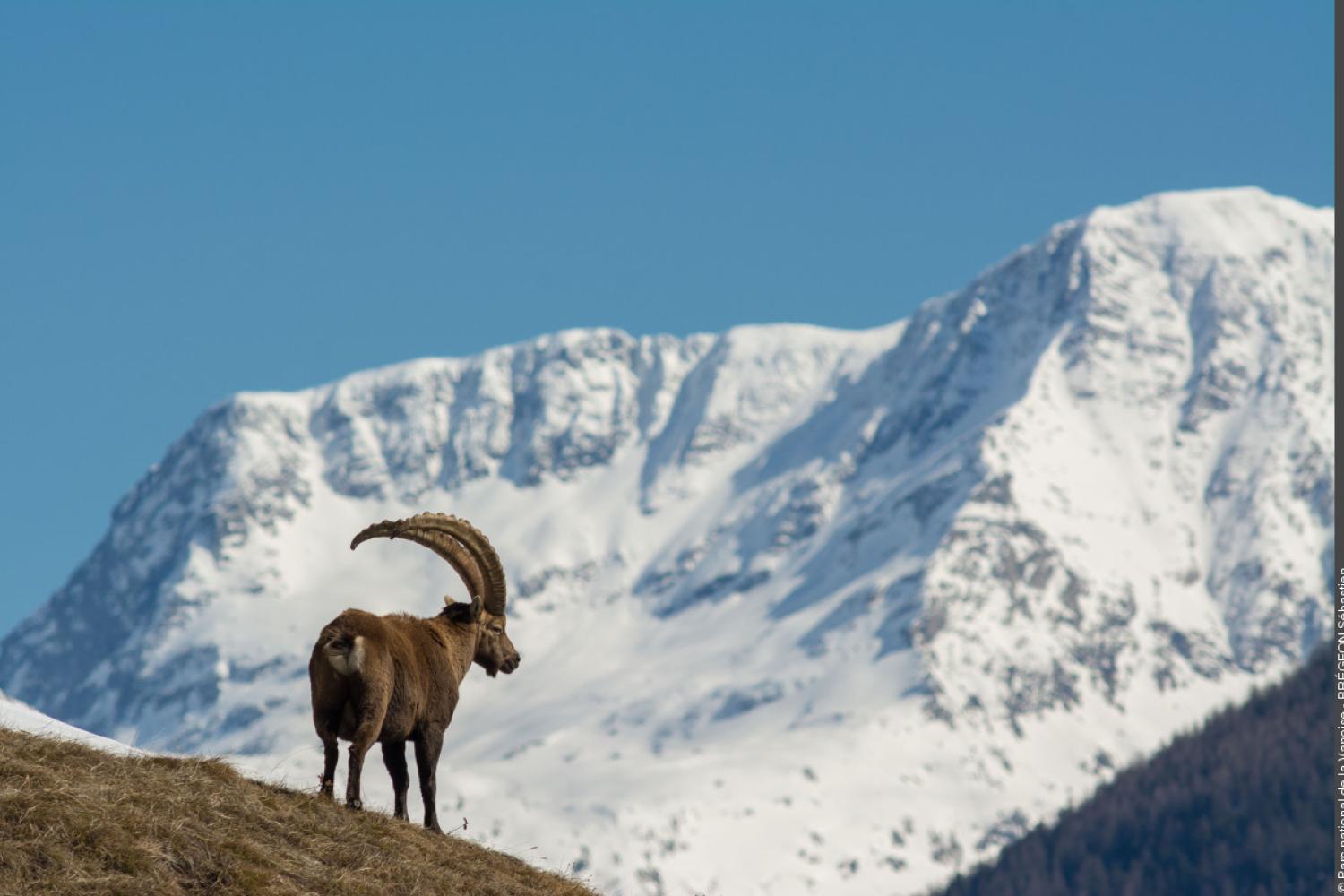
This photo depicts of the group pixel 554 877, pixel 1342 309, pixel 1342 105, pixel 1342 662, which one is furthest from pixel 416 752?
pixel 1342 309

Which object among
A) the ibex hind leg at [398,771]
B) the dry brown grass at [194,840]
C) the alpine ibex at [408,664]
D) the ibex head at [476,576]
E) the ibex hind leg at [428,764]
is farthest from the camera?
the ibex head at [476,576]

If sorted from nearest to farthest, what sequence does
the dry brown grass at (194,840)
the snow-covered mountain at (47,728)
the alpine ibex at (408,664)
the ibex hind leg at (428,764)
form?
the dry brown grass at (194,840) → the snow-covered mountain at (47,728) → the alpine ibex at (408,664) → the ibex hind leg at (428,764)

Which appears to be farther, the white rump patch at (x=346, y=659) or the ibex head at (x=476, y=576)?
the ibex head at (x=476, y=576)

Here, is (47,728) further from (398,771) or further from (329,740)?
(398,771)

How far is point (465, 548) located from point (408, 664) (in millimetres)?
2525

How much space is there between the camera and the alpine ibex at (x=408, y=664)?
2272 centimetres

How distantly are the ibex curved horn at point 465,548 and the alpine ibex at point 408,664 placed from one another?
0.05 ft

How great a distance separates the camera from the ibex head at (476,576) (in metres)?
25.1

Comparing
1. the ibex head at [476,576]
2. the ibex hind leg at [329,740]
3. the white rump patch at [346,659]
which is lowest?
the ibex hind leg at [329,740]

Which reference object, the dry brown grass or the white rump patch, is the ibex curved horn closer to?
the white rump patch

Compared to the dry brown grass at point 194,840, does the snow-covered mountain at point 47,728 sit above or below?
above

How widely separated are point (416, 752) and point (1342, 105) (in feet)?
104

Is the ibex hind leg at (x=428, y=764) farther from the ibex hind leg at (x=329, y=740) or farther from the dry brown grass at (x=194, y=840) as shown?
the ibex hind leg at (x=329, y=740)

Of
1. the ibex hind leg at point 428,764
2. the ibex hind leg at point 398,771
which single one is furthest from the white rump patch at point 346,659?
the ibex hind leg at point 428,764
